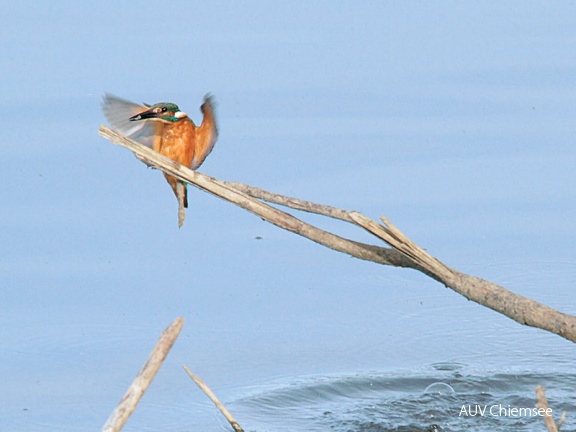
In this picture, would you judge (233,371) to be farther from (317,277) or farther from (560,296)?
(560,296)

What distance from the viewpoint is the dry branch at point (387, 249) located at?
12.7 feet

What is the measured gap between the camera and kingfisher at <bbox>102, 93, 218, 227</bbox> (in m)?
4.97

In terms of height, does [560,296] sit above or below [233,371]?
above

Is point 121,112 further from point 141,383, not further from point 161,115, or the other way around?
point 141,383

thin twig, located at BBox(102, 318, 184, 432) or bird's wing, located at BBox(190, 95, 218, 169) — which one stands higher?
bird's wing, located at BBox(190, 95, 218, 169)

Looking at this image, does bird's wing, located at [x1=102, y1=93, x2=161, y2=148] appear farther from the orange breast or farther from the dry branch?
the dry branch

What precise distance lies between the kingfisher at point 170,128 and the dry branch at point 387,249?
78 centimetres

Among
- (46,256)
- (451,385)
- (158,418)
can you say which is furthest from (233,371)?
(46,256)

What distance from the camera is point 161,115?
197 inches

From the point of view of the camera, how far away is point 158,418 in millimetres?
4848

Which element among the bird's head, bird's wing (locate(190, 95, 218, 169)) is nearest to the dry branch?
bird's wing (locate(190, 95, 218, 169))

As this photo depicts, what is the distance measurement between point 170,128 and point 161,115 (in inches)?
2.6

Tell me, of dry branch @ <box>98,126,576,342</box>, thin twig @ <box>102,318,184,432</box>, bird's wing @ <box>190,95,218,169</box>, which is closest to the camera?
thin twig @ <box>102,318,184,432</box>

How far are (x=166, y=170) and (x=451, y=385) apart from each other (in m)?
1.76
